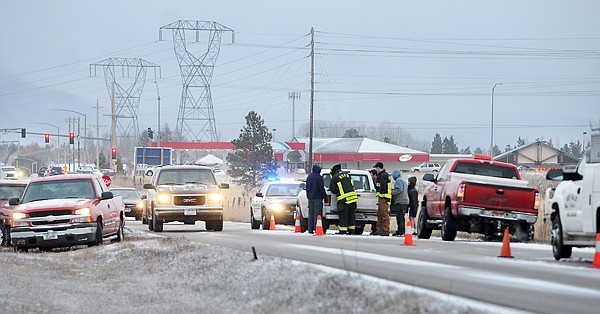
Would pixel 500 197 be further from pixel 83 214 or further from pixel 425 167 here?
pixel 425 167

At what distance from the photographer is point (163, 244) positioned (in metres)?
23.0

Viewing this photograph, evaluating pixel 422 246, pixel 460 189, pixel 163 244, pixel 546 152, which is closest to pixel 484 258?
pixel 422 246

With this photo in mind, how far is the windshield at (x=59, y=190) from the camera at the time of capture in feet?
84.2

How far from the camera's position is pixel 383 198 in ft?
96.6

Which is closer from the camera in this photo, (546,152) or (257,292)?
(257,292)

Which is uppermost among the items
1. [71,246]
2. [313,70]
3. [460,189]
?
[313,70]

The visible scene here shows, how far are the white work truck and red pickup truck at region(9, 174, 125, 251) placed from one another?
11332 millimetres

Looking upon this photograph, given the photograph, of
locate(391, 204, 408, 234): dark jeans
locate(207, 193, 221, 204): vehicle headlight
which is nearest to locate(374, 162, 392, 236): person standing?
locate(391, 204, 408, 234): dark jeans

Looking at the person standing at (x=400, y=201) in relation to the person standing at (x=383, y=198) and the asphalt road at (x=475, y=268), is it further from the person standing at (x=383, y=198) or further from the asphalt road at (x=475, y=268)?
the asphalt road at (x=475, y=268)

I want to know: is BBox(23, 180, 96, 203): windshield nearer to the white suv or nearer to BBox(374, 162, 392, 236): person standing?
BBox(374, 162, 392, 236): person standing

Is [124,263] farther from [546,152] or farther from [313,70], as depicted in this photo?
[546,152]

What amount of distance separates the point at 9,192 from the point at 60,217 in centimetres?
623

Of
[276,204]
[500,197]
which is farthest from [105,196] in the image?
[276,204]

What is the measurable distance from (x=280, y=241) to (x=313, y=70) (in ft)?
126
